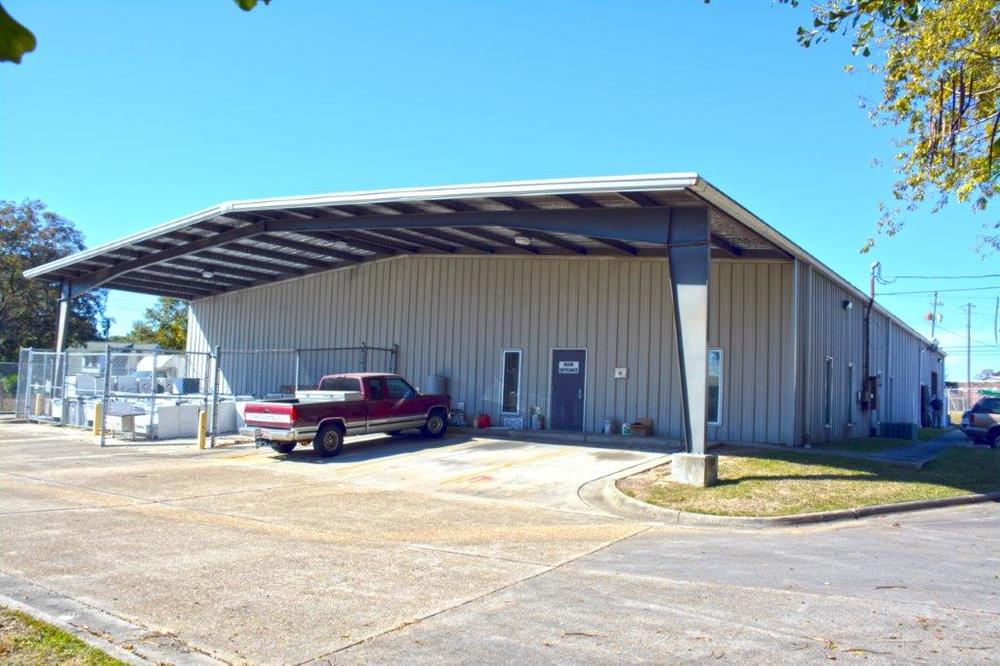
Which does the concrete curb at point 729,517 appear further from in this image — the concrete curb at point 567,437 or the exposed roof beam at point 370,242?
the exposed roof beam at point 370,242

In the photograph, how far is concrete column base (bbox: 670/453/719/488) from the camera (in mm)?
12180

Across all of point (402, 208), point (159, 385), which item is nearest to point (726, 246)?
point (402, 208)

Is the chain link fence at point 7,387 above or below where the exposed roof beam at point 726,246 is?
below

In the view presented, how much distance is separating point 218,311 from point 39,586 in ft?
81.6

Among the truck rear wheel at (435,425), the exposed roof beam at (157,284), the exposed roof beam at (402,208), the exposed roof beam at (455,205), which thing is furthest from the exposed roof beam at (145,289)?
the exposed roof beam at (455,205)

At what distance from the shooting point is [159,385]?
28125 mm

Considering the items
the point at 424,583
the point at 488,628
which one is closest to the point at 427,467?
the point at 424,583

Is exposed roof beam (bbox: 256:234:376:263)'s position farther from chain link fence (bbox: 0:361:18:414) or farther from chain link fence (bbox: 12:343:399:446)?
chain link fence (bbox: 0:361:18:414)

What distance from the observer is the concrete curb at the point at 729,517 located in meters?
10.1

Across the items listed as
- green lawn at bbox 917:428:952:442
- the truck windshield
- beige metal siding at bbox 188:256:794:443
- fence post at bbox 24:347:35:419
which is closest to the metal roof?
beige metal siding at bbox 188:256:794:443

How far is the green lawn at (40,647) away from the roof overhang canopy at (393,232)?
10.2 meters

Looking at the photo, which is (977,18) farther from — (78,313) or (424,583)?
(78,313)

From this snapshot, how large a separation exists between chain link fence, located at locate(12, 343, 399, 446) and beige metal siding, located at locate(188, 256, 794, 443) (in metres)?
0.98

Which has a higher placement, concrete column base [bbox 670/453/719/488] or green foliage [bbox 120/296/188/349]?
green foliage [bbox 120/296/188/349]
